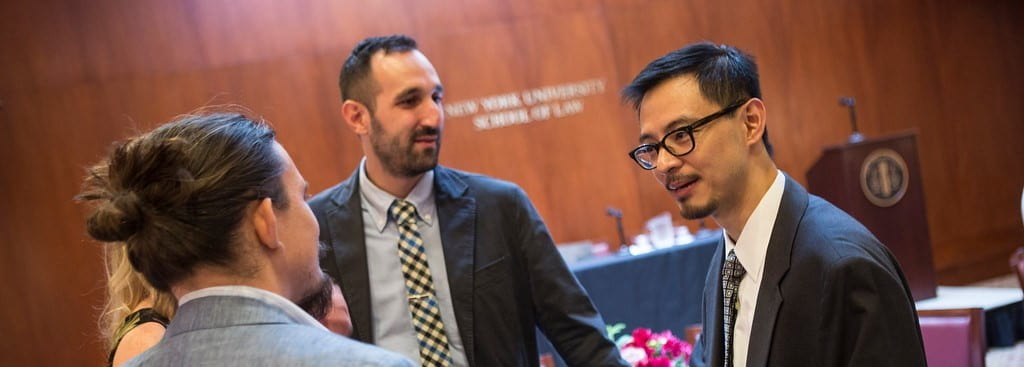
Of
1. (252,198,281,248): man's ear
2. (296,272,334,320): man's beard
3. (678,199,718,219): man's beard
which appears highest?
(252,198,281,248): man's ear

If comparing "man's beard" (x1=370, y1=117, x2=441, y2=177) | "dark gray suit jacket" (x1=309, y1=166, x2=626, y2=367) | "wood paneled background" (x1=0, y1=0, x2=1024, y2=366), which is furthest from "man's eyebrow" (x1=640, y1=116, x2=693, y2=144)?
"wood paneled background" (x1=0, y1=0, x2=1024, y2=366)

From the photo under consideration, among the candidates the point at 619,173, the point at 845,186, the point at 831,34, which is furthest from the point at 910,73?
the point at 619,173

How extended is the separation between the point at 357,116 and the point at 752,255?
5.03ft

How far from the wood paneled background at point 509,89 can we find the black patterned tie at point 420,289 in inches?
Result: 143

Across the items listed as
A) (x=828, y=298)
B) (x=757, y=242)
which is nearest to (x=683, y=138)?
(x=757, y=242)

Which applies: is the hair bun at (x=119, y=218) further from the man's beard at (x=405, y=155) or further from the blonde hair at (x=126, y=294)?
the man's beard at (x=405, y=155)

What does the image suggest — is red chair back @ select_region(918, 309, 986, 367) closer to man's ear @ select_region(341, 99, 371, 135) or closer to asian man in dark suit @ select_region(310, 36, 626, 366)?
asian man in dark suit @ select_region(310, 36, 626, 366)

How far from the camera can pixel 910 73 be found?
356 inches

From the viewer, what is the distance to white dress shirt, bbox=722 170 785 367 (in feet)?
6.39

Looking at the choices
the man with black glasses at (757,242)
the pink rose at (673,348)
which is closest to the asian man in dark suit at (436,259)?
the pink rose at (673,348)

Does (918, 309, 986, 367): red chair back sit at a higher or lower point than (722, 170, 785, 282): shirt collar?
lower

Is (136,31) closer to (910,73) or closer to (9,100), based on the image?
(9,100)

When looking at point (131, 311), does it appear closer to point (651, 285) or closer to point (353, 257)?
point (353, 257)

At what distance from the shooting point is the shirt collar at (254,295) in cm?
142
